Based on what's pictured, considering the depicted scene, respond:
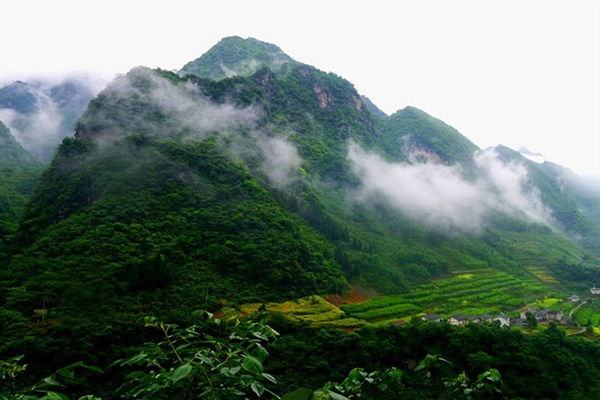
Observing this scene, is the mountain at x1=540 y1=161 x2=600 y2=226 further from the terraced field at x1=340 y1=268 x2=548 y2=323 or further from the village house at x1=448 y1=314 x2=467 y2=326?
the village house at x1=448 y1=314 x2=467 y2=326

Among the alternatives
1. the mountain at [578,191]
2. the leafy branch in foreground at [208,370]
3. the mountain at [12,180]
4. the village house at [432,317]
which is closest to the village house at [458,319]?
the village house at [432,317]

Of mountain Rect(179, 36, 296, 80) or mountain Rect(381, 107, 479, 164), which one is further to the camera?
mountain Rect(381, 107, 479, 164)

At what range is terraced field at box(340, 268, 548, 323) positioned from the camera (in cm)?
3841

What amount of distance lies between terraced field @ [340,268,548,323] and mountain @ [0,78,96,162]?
9873 cm

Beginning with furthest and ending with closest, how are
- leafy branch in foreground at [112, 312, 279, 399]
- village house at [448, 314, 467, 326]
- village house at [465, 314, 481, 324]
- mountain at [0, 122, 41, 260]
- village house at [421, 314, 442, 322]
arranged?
mountain at [0, 122, 41, 260] < village house at [465, 314, 481, 324] < village house at [448, 314, 467, 326] < village house at [421, 314, 442, 322] < leafy branch in foreground at [112, 312, 279, 399]

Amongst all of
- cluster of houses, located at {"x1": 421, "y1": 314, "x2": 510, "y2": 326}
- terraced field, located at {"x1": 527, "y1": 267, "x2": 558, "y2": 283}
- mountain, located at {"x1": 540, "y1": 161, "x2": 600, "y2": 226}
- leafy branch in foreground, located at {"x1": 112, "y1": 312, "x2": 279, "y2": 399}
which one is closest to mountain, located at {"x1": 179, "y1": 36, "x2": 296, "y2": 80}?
terraced field, located at {"x1": 527, "y1": 267, "x2": 558, "y2": 283}

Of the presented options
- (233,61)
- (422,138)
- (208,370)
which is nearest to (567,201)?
(422,138)

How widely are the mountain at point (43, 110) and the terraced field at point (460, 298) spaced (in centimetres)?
9873

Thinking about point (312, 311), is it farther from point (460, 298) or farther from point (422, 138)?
point (422, 138)

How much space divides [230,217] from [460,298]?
2877 centimetres

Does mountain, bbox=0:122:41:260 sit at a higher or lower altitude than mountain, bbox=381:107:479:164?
lower

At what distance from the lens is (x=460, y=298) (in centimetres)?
4622

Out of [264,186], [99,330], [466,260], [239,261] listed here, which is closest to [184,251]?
[239,261]

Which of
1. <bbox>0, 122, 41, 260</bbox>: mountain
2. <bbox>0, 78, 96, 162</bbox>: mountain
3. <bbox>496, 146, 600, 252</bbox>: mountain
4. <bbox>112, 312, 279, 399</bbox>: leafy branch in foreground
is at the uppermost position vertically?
<bbox>496, 146, 600, 252</bbox>: mountain
